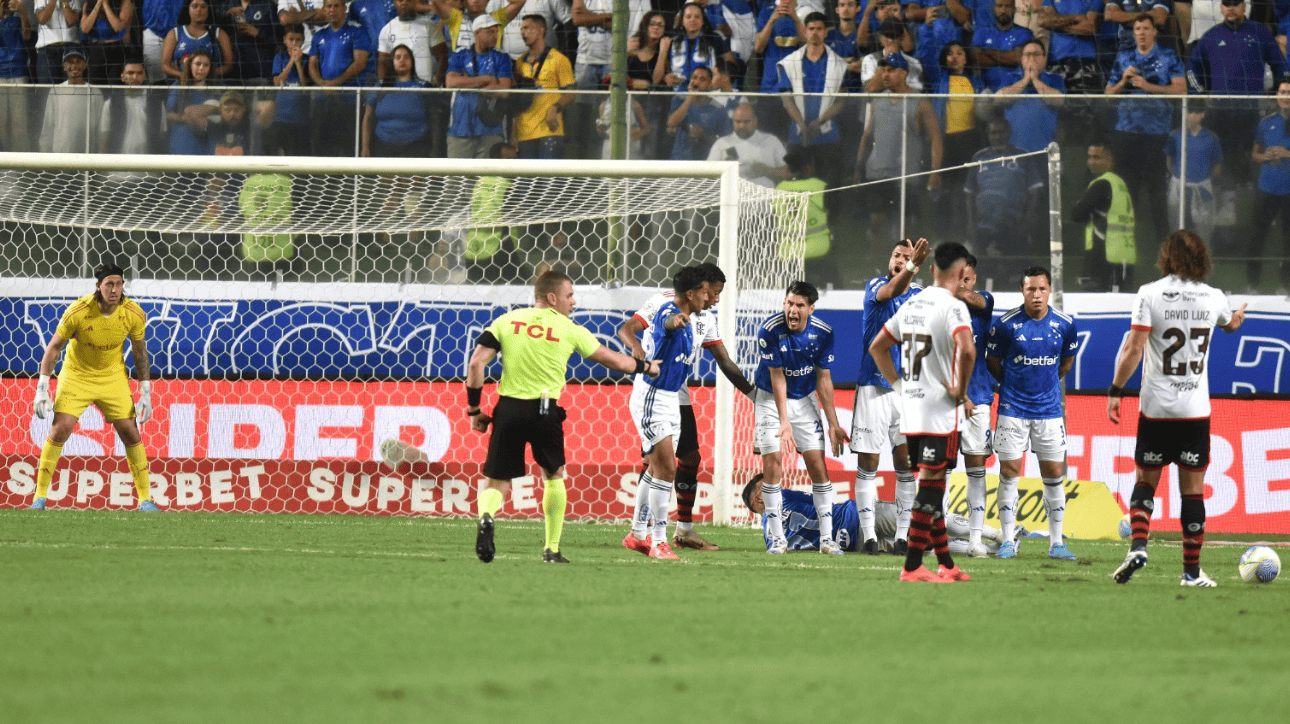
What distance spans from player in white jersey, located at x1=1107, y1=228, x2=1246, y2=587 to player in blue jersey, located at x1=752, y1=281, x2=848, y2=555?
2.55 meters

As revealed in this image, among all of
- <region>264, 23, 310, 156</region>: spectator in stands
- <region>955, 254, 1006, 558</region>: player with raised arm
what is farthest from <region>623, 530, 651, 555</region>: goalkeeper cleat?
<region>264, 23, 310, 156</region>: spectator in stands

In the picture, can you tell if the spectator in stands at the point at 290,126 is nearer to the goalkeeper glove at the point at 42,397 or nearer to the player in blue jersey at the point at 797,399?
the goalkeeper glove at the point at 42,397

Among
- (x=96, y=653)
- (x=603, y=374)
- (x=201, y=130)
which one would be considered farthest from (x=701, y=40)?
(x=96, y=653)

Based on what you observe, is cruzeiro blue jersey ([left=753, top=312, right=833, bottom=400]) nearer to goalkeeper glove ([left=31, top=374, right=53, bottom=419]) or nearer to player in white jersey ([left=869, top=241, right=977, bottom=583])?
player in white jersey ([left=869, top=241, right=977, bottom=583])

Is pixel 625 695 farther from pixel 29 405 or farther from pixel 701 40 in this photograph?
pixel 701 40

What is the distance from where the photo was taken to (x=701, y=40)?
15273 mm

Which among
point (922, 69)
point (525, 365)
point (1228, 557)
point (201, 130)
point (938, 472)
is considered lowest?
point (1228, 557)

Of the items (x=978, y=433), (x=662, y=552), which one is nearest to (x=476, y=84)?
(x=978, y=433)

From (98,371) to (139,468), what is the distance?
886mm

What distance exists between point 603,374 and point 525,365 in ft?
17.4

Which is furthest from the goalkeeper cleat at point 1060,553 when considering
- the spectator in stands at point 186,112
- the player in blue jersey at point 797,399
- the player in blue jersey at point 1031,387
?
the spectator in stands at point 186,112

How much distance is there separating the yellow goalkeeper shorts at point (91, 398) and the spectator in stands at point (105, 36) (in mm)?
5108

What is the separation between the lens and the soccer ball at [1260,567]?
8.05 m

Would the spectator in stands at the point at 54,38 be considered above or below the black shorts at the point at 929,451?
above
